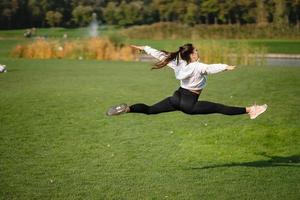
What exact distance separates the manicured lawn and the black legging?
3.66ft

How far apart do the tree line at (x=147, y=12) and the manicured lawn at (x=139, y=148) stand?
43545 mm

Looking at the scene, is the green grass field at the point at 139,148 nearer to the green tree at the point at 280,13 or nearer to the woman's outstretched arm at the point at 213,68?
the woman's outstretched arm at the point at 213,68

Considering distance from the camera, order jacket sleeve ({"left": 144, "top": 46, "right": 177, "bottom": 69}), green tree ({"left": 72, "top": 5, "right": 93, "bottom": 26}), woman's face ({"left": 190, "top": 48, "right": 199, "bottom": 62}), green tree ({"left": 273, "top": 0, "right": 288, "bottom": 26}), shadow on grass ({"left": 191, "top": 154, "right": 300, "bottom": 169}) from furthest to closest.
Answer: green tree ({"left": 72, "top": 5, "right": 93, "bottom": 26}) → green tree ({"left": 273, "top": 0, "right": 288, "bottom": 26}) → shadow on grass ({"left": 191, "top": 154, "right": 300, "bottom": 169}) → jacket sleeve ({"left": 144, "top": 46, "right": 177, "bottom": 69}) → woman's face ({"left": 190, "top": 48, "right": 199, "bottom": 62})

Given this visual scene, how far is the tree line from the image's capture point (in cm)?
6312

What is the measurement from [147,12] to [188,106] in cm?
7630

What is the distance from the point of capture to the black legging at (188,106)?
823cm

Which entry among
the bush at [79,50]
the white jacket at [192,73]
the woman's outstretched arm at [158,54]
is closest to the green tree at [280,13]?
the bush at [79,50]

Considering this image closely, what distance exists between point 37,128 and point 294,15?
55445mm

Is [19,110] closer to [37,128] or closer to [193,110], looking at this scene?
[37,128]

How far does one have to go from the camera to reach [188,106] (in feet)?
27.0

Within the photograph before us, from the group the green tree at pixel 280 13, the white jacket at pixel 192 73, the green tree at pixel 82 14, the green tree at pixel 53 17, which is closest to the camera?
the white jacket at pixel 192 73

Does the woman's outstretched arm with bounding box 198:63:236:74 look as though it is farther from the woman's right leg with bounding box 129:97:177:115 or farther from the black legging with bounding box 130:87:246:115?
the woman's right leg with bounding box 129:97:177:115

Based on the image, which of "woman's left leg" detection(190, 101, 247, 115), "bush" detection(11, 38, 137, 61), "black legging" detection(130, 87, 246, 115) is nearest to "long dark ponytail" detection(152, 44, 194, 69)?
"black legging" detection(130, 87, 246, 115)

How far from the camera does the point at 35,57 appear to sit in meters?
35.1
